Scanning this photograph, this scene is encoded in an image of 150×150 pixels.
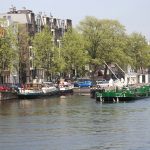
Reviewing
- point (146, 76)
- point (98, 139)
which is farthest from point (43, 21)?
point (98, 139)

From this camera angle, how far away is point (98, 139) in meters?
49.8

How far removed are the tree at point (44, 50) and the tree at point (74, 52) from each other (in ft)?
16.3

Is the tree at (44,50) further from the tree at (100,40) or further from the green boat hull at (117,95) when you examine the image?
the green boat hull at (117,95)

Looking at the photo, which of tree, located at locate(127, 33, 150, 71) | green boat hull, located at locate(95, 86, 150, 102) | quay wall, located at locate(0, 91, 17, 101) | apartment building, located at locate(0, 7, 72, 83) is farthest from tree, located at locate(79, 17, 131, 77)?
green boat hull, located at locate(95, 86, 150, 102)

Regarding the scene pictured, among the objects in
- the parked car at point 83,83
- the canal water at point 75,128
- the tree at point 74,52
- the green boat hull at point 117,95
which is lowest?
the canal water at point 75,128

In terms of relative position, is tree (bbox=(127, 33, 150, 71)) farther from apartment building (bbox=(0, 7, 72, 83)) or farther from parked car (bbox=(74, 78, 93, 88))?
parked car (bbox=(74, 78, 93, 88))

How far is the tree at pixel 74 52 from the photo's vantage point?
131 metres

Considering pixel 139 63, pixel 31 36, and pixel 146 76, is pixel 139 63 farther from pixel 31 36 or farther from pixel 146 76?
pixel 31 36

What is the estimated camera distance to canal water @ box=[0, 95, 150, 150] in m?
47.3

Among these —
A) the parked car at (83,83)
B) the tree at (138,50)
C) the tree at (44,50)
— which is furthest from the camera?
the tree at (138,50)

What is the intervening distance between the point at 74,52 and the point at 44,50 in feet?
26.5

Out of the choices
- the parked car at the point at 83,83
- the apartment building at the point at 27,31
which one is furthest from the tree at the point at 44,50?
the parked car at the point at 83,83

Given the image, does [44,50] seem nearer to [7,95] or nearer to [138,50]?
[7,95]

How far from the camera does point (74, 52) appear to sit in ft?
429
